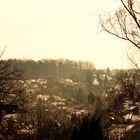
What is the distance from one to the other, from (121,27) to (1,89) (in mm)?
6911

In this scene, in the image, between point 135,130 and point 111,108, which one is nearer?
point 135,130

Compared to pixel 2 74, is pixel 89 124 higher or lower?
lower

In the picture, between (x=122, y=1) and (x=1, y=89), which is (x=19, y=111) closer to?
(x=1, y=89)

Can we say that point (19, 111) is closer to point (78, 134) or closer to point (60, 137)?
point (78, 134)

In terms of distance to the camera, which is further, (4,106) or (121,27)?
(121,27)

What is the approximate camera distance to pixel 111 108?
5125cm

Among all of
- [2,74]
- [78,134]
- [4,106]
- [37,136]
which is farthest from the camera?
[37,136]

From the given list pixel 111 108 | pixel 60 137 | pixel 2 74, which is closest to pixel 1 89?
pixel 2 74

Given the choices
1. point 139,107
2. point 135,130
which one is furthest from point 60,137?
point 139,107

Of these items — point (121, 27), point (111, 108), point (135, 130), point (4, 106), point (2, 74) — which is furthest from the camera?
point (111, 108)

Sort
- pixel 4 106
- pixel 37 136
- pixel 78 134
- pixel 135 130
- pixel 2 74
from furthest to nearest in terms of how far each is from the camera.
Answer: pixel 37 136 < pixel 135 130 < pixel 2 74 < pixel 4 106 < pixel 78 134

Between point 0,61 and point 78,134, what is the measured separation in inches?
223

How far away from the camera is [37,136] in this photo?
36188 mm

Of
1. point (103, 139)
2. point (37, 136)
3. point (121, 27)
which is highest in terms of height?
point (121, 27)
